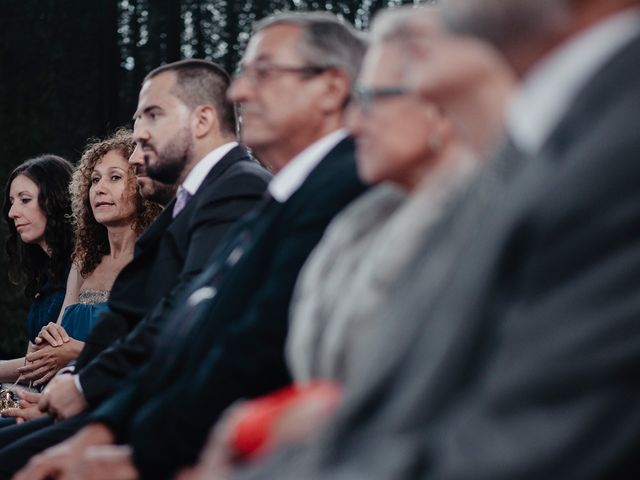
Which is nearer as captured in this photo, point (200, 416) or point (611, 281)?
point (611, 281)

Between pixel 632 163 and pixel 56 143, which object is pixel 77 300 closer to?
pixel 56 143

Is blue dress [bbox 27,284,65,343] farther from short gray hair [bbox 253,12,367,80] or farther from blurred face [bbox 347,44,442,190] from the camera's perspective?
blurred face [bbox 347,44,442,190]

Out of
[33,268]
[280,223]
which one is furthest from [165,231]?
[33,268]

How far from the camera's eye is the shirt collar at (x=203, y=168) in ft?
9.41

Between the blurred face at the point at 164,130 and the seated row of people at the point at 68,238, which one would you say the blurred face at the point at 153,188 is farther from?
the seated row of people at the point at 68,238

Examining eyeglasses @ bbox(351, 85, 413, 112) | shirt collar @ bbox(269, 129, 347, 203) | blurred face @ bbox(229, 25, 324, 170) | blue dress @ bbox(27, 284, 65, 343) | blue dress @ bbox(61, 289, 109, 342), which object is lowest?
blue dress @ bbox(27, 284, 65, 343)

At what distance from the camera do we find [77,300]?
160 inches

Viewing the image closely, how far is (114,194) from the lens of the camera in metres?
3.89

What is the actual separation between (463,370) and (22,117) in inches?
210

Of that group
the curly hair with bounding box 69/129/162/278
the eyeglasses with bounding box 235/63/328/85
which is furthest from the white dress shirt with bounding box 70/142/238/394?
the curly hair with bounding box 69/129/162/278

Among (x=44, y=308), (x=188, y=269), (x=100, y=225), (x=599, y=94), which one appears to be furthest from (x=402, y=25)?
(x=44, y=308)

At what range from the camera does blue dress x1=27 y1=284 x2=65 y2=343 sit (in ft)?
13.9

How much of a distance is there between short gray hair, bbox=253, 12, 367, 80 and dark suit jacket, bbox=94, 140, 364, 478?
190 millimetres

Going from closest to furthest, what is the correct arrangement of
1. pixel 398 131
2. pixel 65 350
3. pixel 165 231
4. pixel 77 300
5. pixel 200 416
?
pixel 398 131, pixel 200 416, pixel 165 231, pixel 65 350, pixel 77 300
